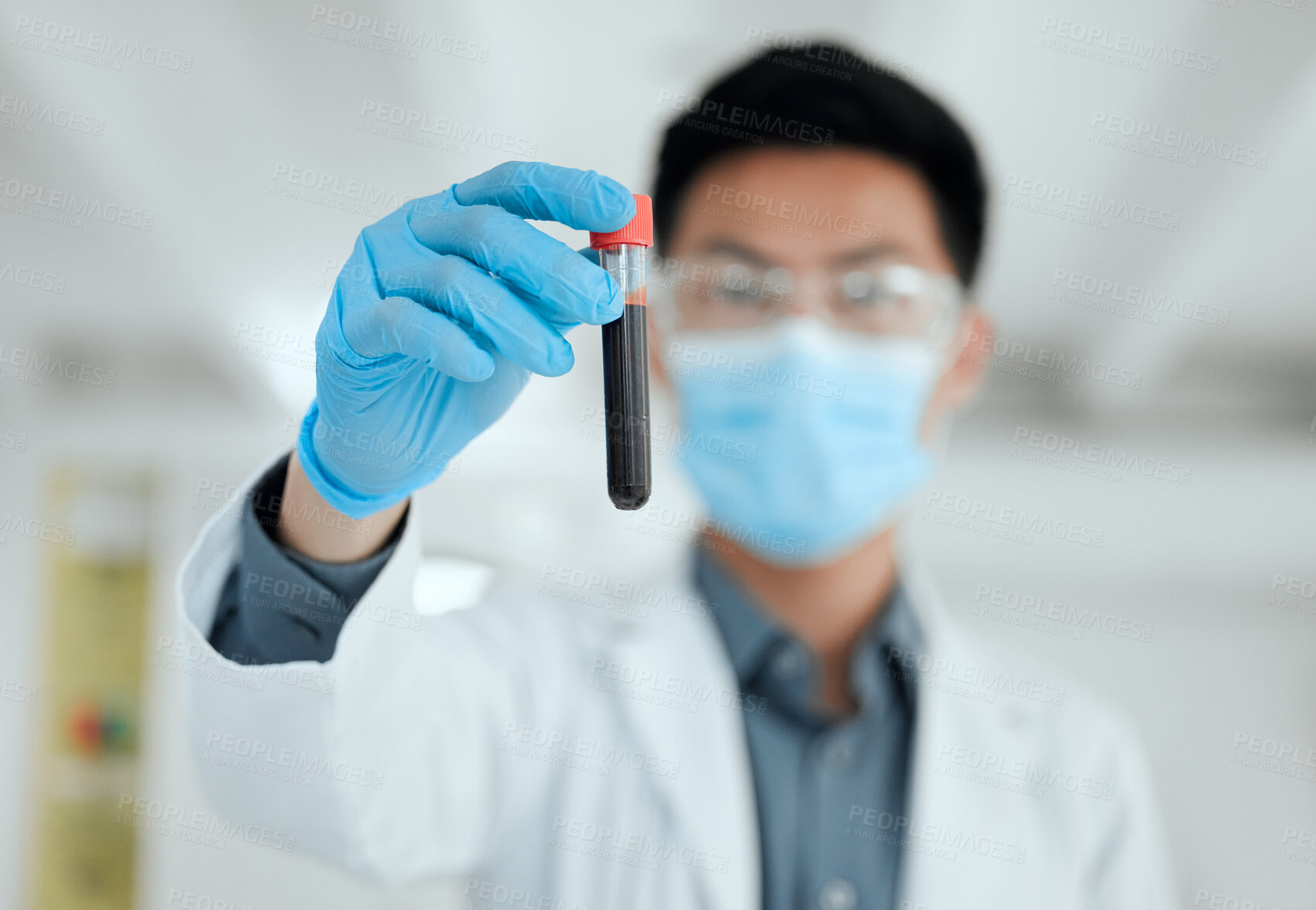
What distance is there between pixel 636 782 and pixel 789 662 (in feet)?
1.05

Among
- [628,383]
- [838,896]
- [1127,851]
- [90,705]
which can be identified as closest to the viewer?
[628,383]

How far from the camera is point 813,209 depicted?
1.41m

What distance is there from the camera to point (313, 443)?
34.7 inches

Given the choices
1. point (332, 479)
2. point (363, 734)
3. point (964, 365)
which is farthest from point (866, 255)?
point (363, 734)

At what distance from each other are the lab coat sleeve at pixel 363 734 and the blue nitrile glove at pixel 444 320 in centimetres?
Answer: 12

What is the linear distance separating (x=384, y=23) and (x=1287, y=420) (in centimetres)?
383

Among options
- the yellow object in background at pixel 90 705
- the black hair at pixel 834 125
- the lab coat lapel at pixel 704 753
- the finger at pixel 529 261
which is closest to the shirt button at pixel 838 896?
the lab coat lapel at pixel 704 753

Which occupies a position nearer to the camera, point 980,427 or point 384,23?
point 384,23

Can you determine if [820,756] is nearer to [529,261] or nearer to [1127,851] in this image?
[1127,851]

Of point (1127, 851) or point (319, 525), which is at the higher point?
point (319, 525)

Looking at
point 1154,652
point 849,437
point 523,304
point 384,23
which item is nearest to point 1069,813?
point 849,437

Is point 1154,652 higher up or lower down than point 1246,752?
higher up

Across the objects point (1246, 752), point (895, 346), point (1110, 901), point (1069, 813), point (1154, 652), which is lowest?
point (1246, 752)

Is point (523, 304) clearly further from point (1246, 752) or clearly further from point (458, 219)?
point (1246, 752)
